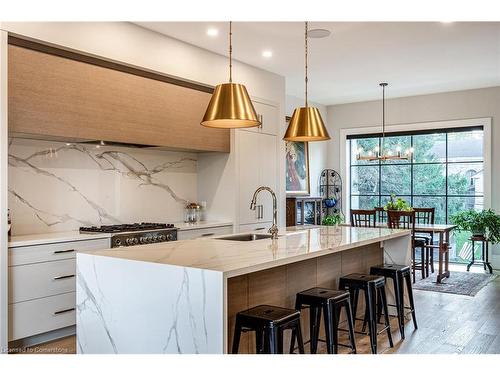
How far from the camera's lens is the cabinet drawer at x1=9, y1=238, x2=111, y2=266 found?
3615 millimetres

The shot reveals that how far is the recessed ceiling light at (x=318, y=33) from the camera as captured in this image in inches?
186

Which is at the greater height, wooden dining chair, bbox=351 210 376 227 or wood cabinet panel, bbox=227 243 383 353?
wooden dining chair, bbox=351 210 376 227

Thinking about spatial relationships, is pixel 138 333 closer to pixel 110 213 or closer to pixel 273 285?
pixel 273 285

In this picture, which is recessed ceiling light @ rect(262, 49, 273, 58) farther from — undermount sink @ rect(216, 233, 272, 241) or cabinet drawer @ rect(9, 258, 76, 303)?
cabinet drawer @ rect(9, 258, 76, 303)

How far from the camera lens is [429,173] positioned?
8023 mm

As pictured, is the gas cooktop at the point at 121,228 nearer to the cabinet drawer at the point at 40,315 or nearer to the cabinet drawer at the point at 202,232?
the cabinet drawer at the point at 202,232

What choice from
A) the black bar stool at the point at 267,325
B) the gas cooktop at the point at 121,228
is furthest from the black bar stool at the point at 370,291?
the gas cooktop at the point at 121,228

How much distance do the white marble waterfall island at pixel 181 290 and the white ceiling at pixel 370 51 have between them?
226cm

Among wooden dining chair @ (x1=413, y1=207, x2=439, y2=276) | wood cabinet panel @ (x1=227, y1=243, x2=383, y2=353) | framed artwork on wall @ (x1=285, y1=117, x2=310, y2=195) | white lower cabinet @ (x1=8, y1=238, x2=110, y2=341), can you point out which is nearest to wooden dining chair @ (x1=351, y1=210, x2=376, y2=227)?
wooden dining chair @ (x1=413, y1=207, x2=439, y2=276)

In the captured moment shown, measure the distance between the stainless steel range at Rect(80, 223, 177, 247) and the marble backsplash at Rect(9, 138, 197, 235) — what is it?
0.27 metres

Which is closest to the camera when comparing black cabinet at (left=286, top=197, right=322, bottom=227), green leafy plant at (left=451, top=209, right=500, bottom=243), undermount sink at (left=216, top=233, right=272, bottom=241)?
undermount sink at (left=216, top=233, right=272, bottom=241)

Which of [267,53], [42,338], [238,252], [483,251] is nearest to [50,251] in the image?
[42,338]
